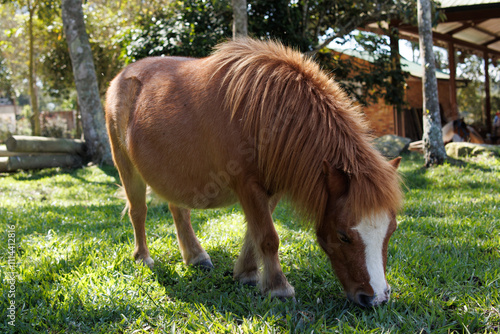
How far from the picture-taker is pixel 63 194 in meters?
7.03

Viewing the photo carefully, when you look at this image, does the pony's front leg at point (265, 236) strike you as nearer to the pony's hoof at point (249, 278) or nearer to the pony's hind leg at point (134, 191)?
the pony's hoof at point (249, 278)

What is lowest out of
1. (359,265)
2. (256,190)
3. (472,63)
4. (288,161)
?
(359,265)

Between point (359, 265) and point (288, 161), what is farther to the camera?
point (288, 161)

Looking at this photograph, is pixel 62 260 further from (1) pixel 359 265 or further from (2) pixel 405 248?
(2) pixel 405 248

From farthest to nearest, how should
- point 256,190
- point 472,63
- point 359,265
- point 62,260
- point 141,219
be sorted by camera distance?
1. point 472,63
2. point 141,219
3. point 62,260
4. point 256,190
5. point 359,265

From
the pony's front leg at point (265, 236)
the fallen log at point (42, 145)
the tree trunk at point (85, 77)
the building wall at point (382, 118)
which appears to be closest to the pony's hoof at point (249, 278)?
the pony's front leg at point (265, 236)

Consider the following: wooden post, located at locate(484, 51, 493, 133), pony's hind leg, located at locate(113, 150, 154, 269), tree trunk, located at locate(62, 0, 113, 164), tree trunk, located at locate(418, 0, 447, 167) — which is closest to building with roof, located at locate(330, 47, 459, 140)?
wooden post, located at locate(484, 51, 493, 133)

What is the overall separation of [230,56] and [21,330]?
234 cm

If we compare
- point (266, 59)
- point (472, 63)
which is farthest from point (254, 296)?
point (472, 63)

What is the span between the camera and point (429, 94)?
7.62 metres

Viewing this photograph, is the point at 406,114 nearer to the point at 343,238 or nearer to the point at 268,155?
the point at 268,155

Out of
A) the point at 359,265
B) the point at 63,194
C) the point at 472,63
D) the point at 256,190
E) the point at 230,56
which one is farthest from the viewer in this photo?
the point at 472,63

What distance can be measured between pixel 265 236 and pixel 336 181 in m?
0.64

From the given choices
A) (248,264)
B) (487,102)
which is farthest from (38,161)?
(487,102)
